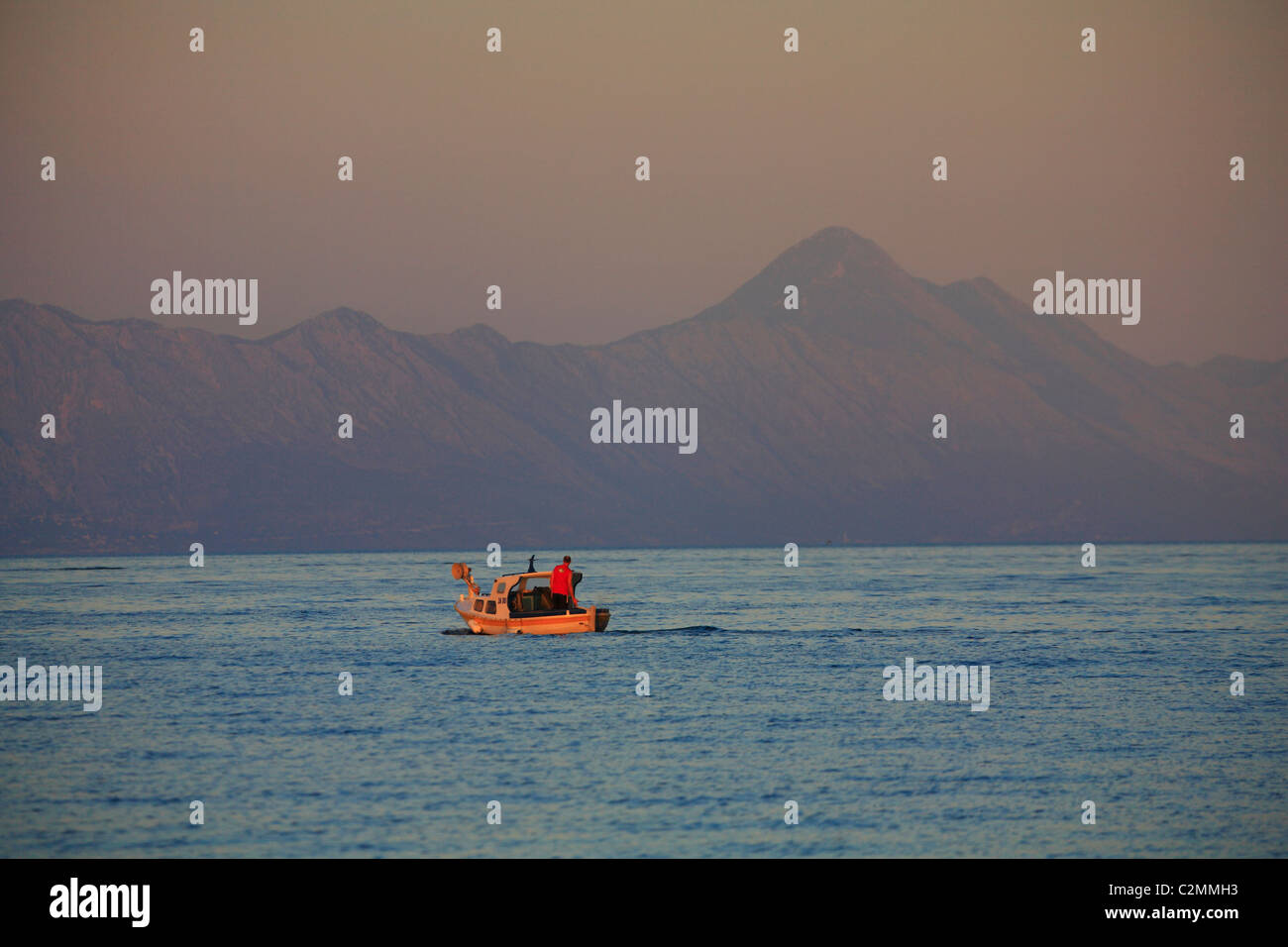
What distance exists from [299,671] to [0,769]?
21487 millimetres

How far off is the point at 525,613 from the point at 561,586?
2821 mm
